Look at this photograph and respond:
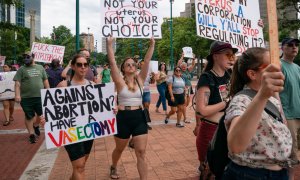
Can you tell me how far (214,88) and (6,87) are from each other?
30.4ft

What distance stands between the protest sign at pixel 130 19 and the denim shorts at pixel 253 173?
3.75 m

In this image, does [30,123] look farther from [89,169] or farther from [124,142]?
[124,142]

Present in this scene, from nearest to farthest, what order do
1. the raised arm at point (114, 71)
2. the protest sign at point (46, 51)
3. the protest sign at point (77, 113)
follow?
the protest sign at point (77, 113)
the raised arm at point (114, 71)
the protest sign at point (46, 51)

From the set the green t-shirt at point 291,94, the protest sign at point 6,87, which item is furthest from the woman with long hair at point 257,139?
the protest sign at point 6,87

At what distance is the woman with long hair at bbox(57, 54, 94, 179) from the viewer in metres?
3.91

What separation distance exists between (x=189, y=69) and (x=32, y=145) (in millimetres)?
5045

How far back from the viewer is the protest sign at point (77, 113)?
13.5 feet

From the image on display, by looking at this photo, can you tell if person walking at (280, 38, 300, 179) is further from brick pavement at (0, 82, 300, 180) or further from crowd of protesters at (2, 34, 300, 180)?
brick pavement at (0, 82, 300, 180)

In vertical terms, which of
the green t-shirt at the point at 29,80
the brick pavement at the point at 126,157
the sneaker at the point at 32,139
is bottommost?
the brick pavement at the point at 126,157

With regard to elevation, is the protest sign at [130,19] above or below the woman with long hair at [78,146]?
above

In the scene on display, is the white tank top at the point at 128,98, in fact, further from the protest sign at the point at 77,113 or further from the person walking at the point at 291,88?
the person walking at the point at 291,88

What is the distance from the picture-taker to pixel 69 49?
7344cm

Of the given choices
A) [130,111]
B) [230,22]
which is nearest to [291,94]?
[230,22]

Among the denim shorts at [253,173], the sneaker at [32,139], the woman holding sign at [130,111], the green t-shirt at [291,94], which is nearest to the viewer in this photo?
the denim shorts at [253,173]
